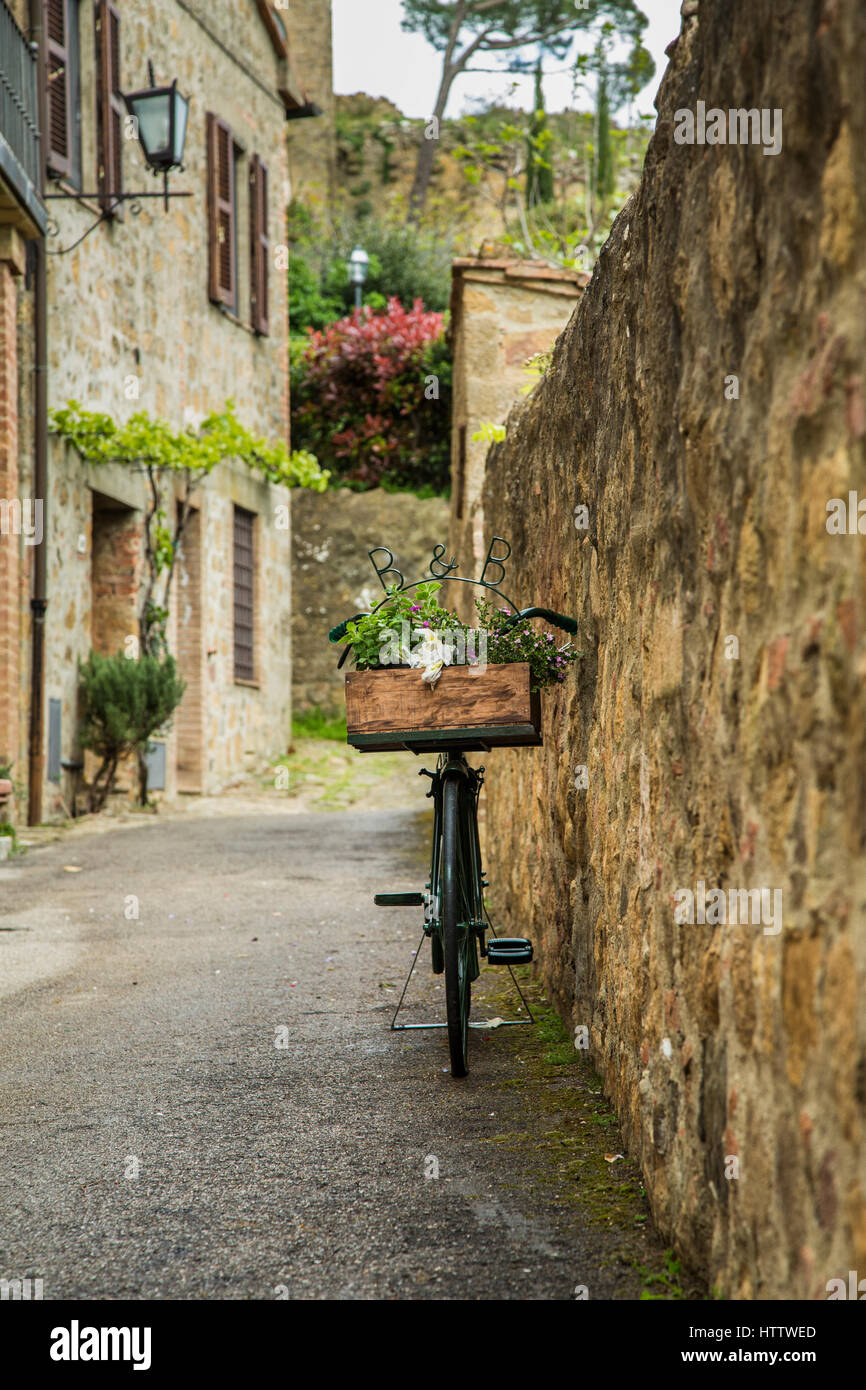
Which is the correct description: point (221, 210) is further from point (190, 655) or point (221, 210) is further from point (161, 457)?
point (190, 655)

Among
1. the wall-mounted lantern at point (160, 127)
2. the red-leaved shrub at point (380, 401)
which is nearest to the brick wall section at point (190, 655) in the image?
the wall-mounted lantern at point (160, 127)

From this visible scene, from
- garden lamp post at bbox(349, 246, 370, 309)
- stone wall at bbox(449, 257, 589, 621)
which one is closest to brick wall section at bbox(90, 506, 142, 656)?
stone wall at bbox(449, 257, 589, 621)

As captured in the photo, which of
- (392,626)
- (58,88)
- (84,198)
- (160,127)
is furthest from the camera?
(58,88)

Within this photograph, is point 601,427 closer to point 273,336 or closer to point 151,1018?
point 151,1018

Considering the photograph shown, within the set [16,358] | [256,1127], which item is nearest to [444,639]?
[256,1127]

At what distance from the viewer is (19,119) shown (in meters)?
9.53

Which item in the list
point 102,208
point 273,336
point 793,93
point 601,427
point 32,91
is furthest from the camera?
point 273,336

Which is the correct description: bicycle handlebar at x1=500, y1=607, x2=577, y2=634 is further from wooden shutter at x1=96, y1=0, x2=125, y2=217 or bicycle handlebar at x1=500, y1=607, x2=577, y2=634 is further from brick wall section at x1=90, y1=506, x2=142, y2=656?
wooden shutter at x1=96, y1=0, x2=125, y2=217

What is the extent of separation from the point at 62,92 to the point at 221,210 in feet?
10.5

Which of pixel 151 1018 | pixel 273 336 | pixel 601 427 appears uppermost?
pixel 273 336
